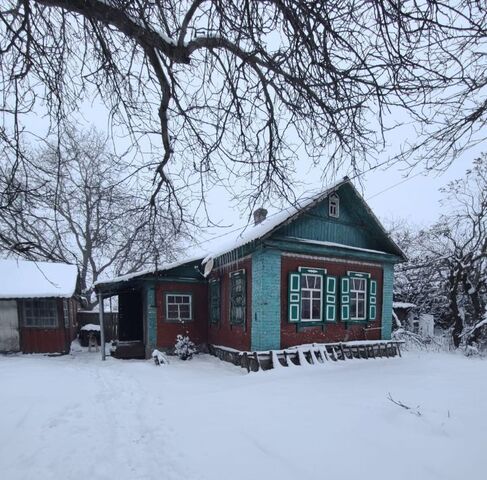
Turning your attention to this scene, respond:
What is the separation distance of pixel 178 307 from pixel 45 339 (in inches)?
242

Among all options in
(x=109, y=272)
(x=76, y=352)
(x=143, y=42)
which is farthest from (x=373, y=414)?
(x=109, y=272)

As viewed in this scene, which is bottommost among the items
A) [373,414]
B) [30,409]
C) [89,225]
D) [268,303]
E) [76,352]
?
[76,352]

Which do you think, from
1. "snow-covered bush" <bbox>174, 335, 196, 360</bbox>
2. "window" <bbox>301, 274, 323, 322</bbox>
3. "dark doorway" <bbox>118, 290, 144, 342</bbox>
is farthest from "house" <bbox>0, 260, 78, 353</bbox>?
"window" <bbox>301, 274, 323, 322</bbox>

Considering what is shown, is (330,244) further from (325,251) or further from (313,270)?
(313,270)

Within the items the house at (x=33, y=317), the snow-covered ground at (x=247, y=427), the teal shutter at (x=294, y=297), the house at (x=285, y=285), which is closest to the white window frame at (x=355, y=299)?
the house at (x=285, y=285)

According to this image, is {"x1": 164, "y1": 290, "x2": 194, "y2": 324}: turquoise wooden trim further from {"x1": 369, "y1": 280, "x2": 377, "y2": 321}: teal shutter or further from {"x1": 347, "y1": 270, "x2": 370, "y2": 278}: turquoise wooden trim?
{"x1": 369, "y1": 280, "x2": 377, "y2": 321}: teal shutter

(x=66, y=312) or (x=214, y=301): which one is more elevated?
(x=214, y=301)

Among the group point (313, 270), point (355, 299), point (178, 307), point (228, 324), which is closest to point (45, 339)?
point (178, 307)

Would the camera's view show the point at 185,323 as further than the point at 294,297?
Yes

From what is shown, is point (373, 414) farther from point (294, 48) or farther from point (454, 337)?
point (454, 337)

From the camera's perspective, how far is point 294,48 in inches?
127

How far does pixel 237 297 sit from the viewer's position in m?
11.3

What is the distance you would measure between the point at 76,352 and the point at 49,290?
3.40 metres

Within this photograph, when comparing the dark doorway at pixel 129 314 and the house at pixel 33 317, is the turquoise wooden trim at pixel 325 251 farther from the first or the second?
the house at pixel 33 317
